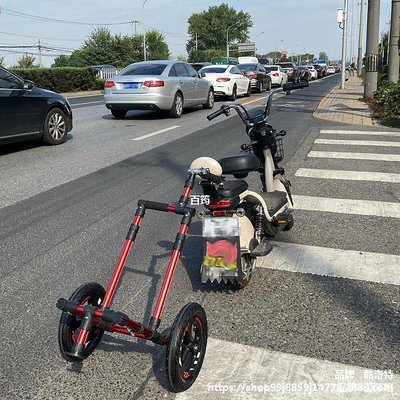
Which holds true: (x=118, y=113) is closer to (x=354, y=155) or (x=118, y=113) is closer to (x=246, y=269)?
(x=354, y=155)

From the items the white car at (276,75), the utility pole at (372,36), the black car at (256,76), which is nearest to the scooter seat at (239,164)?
the utility pole at (372,36)

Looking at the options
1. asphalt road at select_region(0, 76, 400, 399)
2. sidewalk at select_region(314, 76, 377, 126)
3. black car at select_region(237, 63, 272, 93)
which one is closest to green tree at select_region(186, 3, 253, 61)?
black car at select_region(237, 63, 272, 93)

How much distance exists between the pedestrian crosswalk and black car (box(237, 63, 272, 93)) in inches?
741

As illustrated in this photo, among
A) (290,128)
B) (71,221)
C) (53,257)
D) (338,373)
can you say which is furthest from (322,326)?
(290,128)

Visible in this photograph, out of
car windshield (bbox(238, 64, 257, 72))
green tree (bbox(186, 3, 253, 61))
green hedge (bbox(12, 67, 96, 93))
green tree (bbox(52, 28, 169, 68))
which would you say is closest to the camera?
car windshield (bbox(238, 64, 257, 72))

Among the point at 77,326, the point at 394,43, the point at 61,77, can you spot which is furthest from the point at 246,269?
the point at 61,77

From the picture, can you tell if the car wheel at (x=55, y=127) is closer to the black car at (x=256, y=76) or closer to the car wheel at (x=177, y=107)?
the car wheel at (x=177, y=107)

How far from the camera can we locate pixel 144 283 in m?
4.05

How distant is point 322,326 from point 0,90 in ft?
25.3

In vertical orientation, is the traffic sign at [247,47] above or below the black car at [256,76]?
above

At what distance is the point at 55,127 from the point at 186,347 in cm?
865

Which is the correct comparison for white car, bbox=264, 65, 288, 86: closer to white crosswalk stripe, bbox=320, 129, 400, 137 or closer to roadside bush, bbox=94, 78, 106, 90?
roadside bush, bbox=94, 78, 106, 90

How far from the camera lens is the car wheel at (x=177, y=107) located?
15156 mm

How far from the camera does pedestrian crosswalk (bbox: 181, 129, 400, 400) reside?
2723 millimetres
